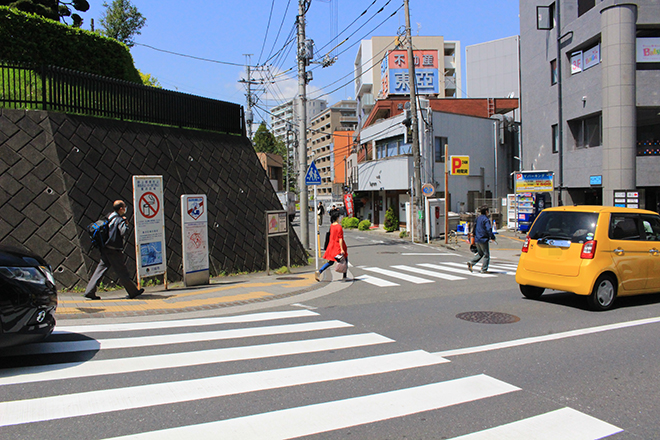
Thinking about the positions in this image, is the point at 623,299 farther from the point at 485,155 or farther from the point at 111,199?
the point at 485,155

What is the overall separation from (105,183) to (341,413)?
377 inches

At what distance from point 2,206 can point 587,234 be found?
1150 cm

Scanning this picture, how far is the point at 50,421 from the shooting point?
3916mm

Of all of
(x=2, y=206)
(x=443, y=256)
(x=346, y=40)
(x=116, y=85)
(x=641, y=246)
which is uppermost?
(x=346, y=40)

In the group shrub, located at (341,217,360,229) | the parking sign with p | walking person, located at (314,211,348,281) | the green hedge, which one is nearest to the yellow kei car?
walking person, located at (314,211,348,281)

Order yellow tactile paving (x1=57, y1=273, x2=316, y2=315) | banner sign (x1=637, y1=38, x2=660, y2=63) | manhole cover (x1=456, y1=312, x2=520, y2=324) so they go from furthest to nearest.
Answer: banner sign (x1=637, y1=38, x2=660, y2=63) → yellow tactile paving (x1=57, y1=273, x2=316, y2=315) → manhole cover (x1=456, y1=312, x2=520, y2=324)

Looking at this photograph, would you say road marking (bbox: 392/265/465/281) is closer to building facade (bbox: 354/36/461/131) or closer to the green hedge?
the green hedge

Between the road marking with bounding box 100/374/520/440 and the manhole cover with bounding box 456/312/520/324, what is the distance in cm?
289

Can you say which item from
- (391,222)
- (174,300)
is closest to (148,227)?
(174,300)

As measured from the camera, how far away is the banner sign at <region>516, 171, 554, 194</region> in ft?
83.3

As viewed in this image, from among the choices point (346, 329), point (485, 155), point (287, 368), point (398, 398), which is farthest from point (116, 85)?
point (485, 155)

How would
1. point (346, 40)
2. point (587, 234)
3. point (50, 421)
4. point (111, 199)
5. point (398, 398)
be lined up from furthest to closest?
point (346, 40) < point (111, 199) < point (587, 234) < point (398, 398) < point (50, 421)

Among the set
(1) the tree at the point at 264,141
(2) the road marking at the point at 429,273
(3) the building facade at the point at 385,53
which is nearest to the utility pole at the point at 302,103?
(2) the road marking at the point at 429,273

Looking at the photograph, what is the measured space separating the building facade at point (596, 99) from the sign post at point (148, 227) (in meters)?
19.2
